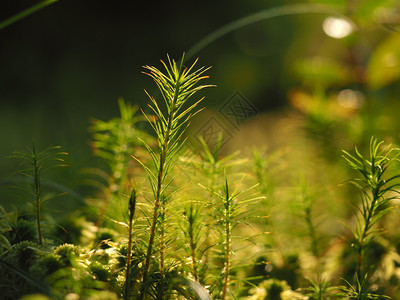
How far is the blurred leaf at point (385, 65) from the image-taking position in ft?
2.35

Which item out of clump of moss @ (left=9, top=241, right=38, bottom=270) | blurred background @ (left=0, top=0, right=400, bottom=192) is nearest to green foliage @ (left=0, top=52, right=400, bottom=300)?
clump of moss @ (left=9, top=241, right=38, bottom=270)

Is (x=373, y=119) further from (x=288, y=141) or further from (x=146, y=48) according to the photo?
(x=146, y=48)

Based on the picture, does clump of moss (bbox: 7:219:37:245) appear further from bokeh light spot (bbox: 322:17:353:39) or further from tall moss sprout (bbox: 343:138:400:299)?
bokeh light spot (bbox: 322:17:353:39)

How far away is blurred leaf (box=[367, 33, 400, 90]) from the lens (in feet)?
2.35

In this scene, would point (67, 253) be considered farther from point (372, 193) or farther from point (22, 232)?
point (372, 193)

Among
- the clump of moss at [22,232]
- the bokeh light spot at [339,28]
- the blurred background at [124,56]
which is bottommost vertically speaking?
the clump of moss at [22,232]

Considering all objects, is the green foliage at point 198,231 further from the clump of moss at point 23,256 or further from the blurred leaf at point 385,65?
the blurred leaf at point 385,65

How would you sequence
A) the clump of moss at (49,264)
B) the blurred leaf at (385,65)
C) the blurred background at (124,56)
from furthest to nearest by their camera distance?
the blurred background at (124,56)
the blurred leaf at (385,65)
the clump of moss at (49,264)

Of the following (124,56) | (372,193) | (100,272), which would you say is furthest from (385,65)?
(124,56)

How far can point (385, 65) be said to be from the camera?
0.73m

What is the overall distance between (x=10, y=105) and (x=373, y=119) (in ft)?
3.48

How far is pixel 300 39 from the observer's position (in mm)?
1537

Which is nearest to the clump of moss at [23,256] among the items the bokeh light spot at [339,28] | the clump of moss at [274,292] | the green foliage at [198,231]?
the green foliage at [198,231]

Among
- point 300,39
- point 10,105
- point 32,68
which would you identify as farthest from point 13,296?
point 300,39
